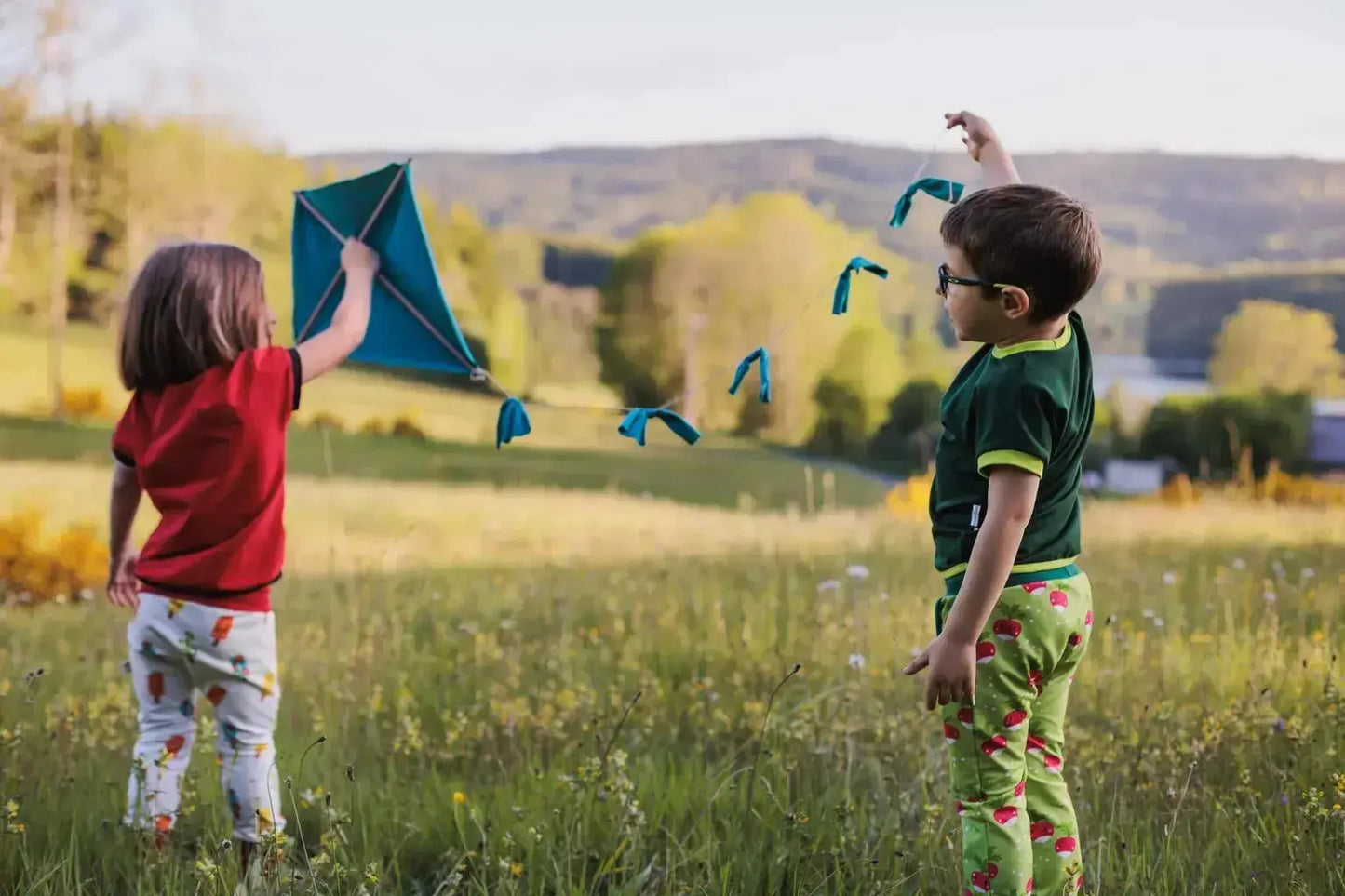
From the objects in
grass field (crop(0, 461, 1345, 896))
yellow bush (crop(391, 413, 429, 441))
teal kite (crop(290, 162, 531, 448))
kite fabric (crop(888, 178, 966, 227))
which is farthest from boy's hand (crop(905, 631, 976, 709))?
yellow bush (crop(391, 413, 429, 441))

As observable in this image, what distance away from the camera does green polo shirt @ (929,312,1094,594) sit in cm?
225

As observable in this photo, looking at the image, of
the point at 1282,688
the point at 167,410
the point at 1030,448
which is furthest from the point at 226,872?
the point at 1282,688

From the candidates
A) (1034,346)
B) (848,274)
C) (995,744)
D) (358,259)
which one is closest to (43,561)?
(358,259)

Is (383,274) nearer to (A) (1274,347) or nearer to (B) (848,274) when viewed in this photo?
(B) (848,274)

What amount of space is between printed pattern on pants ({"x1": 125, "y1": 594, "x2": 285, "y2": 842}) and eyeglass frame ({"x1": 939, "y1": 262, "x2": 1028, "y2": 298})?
1908mm

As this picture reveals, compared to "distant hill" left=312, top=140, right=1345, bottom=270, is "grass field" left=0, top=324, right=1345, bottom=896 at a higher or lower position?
lower

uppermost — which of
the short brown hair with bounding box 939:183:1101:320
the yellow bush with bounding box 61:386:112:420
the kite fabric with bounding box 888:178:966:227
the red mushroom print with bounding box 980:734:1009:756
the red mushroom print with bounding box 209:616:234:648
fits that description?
the kite fabric with bounding box 888:178:966:227

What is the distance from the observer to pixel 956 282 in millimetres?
2363

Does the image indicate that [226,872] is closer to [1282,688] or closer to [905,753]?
[905,753]

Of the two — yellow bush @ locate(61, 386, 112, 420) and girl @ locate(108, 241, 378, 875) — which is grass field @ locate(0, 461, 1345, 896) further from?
yellow bush @ locate(61, 386, 112, 420)

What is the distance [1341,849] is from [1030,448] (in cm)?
134

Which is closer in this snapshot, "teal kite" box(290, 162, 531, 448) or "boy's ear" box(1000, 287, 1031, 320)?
"boy's ear" box(1000, 287, 1031, 320)

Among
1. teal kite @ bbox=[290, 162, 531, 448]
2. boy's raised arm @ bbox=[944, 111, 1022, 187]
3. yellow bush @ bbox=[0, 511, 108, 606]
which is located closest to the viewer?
boy's raised arm @ bbox=[944, 111, 1022, 187]

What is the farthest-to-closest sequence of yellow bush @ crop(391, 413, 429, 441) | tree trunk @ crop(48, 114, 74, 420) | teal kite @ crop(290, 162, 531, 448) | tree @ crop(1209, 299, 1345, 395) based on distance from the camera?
1. tree @ crop(1209, 299, 1345, 395)
2. yellow bush @ crop(391, 413, 429, 441)
3. tree trunk @ crop(48, 114, 74, 420)
4. teal kite @ crop(290, 162, 531, 448)
